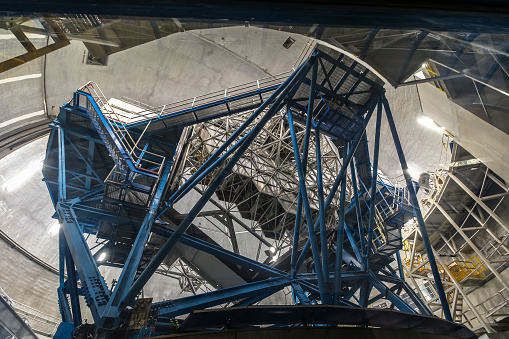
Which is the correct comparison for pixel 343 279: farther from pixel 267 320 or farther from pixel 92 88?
pixel 92 88

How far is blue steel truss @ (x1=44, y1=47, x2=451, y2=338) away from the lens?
711 cm

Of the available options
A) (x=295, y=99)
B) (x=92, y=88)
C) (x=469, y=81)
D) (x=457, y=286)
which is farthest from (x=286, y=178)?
(x=469, y=81)

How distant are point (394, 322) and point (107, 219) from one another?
790 centimetres

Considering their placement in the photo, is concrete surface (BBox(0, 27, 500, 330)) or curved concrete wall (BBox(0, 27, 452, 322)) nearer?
concrete surface (BBox(0, 27, 500, 330))

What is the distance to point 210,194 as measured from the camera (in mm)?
6586

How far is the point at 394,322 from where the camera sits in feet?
12.8

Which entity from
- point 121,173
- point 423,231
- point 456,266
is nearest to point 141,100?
point 121,173

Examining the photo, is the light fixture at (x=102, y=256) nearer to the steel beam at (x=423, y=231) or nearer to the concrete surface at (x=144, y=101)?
the concrete surface at (x=144, y=101)

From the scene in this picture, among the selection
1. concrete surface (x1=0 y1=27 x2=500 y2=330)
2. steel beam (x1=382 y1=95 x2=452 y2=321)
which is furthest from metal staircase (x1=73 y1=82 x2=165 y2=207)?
steel beam (x1=382 y1=95 x2=452 y2=321)

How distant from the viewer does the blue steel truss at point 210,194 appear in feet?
23.3

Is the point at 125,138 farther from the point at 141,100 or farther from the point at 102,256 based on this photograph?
the point at 141,100

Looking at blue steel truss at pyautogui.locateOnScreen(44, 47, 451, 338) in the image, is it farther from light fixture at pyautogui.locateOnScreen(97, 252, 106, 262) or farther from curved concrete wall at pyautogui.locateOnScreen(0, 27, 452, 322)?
curved concrete wall at pyautogui.locateOnScreen(0, 27, 452, 322)

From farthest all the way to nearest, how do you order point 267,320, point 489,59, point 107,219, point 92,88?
1. point 92,88
2. point 107,219
3. point 267,320
4. point 489,59

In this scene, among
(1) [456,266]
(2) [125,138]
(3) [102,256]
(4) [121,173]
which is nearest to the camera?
(4) [121,173]
